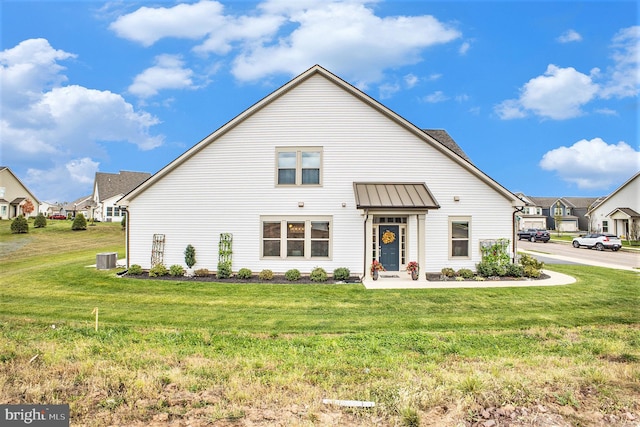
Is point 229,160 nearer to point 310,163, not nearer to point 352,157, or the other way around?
point 310,163

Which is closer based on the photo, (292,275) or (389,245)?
(292,275)

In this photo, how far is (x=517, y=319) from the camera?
911 centimetres

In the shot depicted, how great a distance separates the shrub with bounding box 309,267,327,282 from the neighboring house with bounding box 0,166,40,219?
188 ft

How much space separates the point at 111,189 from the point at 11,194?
1385 cm

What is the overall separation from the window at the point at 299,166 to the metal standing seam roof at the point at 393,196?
74.9 inches

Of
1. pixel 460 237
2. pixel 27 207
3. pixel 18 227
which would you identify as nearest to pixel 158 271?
pixel 460 237

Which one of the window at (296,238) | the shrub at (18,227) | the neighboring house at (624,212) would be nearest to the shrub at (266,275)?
the window at (296,238)

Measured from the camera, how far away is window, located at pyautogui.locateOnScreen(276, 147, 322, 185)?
15.6 meters

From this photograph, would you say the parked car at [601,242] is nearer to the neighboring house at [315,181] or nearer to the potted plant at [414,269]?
the neighboring house at [315,181]

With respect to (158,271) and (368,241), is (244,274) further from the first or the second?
(368,241)

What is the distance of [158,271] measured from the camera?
15.4m

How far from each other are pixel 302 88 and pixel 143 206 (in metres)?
9.02

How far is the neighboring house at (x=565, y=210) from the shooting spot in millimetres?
74188

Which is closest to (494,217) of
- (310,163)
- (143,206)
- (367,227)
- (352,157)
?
(367,227)
